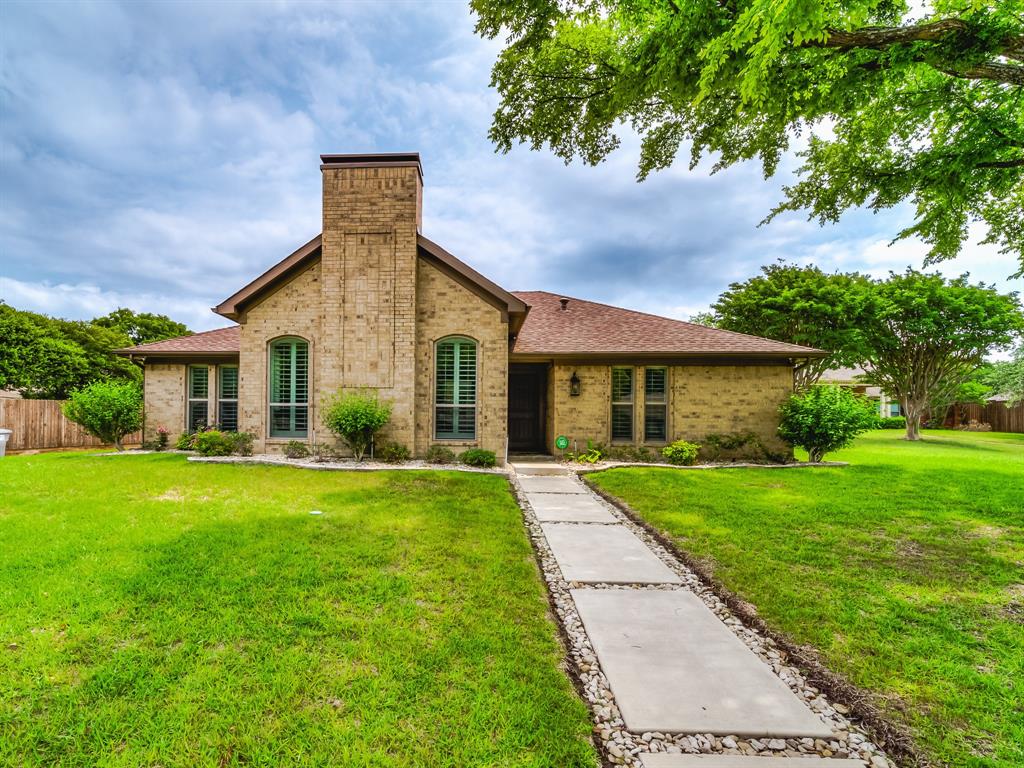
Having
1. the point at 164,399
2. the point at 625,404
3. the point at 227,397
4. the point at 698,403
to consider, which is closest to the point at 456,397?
the point at 625,404

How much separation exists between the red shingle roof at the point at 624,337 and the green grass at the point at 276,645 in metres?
7.38

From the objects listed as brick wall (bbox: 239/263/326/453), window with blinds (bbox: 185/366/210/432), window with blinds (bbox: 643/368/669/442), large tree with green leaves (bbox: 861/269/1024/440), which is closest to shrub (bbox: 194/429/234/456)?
brick wall (bbox: 239/263/326/453)

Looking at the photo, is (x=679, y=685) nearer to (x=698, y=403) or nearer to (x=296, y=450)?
(x=296, y=450)

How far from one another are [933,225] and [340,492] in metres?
11.6

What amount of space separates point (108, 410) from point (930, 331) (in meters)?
30.3

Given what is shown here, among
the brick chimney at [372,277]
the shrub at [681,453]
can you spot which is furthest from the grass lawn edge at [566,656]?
the shrub at [681,453]

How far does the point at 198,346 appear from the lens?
39.8 feet

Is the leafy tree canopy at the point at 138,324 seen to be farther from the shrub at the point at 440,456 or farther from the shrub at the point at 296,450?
the shrub at the point at 440,456

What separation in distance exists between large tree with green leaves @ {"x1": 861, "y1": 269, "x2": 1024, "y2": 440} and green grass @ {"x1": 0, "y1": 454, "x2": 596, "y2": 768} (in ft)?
73.2

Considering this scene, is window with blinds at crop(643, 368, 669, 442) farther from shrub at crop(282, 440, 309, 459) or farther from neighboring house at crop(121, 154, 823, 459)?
shrub at crop(282, 440, 309, 459)

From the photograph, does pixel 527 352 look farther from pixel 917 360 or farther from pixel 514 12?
pixel 917 360

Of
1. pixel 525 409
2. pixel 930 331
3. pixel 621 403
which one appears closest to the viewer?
pixel 621 403

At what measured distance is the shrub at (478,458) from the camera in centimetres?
973

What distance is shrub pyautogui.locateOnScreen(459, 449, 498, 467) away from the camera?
9.73 meters
